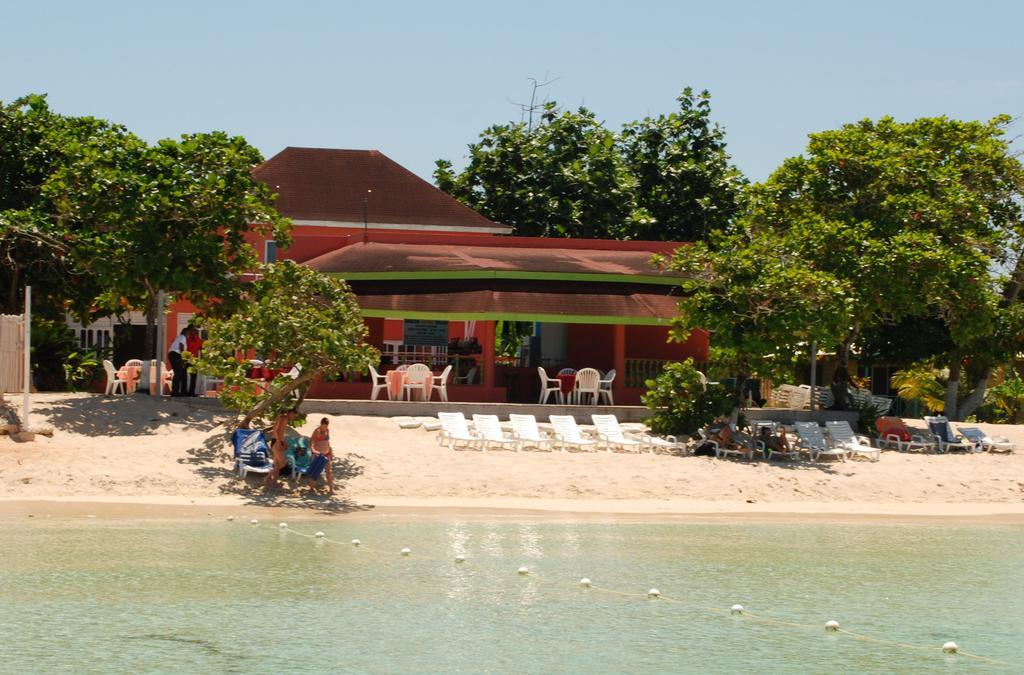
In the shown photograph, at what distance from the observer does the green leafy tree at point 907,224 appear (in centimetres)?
3102

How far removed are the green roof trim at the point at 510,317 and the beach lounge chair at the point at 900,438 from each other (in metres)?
5.33

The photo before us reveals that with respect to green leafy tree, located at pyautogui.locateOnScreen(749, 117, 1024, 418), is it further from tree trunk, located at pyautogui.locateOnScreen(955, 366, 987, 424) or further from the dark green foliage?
the dark green foliage

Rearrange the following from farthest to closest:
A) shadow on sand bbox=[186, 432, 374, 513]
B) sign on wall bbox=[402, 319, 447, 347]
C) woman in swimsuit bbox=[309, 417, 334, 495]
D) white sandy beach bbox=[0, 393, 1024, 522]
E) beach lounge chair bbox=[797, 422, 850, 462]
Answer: sign on wall bbox=[402, 319, 447, 347] → beach lounge chair bbox=[797, 422, 850, 462] → woman in swimsuit bbox=[309, 417, 334, 495] → white sandy beach bbox=[0, 393, 1024, 522] → shadow on sand bbox=[186, 432, 374, 513]

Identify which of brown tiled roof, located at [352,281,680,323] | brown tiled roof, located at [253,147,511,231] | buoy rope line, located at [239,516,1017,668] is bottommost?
buoy rope line, located at [239,516,1017,668]

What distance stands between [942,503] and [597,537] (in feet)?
26.7

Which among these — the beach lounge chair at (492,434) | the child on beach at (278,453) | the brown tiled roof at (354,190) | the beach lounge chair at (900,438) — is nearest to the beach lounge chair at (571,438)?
the beach lounge chair at (492,434)

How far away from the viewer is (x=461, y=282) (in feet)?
110

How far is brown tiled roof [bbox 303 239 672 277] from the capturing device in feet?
111

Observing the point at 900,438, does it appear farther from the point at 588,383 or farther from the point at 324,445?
the point at 324,445

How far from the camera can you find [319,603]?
17562 mm

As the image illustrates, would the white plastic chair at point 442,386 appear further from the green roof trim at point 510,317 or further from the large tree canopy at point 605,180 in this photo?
the large tree canopy at point 605,180

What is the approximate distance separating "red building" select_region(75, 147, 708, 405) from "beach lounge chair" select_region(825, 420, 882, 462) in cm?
439

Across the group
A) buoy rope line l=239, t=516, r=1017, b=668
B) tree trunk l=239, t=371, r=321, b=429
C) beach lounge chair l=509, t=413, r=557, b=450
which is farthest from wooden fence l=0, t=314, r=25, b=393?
beach lounge chair l=509, t=413, r=557, b=450

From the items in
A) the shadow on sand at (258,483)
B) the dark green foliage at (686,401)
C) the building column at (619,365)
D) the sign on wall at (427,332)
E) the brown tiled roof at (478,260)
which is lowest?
the shadow on sand at (258,483)
